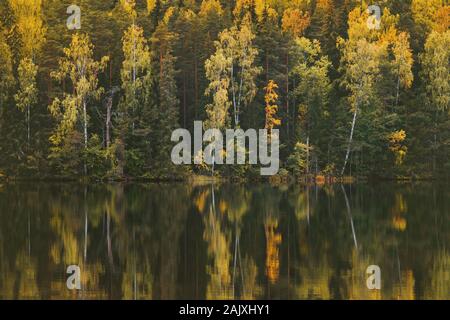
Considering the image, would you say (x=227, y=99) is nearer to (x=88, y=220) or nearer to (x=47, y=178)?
(x=47, y=178)

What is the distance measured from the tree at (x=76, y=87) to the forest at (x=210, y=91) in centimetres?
11

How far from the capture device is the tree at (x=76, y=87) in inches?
2333

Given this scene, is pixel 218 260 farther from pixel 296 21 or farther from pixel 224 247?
pixel 296 21

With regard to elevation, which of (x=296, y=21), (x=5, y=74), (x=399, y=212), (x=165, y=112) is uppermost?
(x=296, y=21)

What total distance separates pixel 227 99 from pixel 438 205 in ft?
88.5

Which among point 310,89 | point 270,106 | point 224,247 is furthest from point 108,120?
point 224,247

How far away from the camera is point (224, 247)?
23422 millimetres

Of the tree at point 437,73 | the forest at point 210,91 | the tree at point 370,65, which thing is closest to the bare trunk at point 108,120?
the forest at point 210,91

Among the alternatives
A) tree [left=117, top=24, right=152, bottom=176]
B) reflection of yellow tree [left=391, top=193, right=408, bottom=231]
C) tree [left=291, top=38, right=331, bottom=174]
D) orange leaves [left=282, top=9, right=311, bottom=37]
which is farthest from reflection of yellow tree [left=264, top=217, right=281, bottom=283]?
orange leaves [left=282, top=9, right=311, bottom=37]

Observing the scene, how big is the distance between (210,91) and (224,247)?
42210 mm

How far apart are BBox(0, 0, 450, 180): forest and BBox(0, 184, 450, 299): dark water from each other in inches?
725

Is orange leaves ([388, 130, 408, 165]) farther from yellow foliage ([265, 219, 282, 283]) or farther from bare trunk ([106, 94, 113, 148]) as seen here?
yellow foliage ([265, 219, 282, 283])

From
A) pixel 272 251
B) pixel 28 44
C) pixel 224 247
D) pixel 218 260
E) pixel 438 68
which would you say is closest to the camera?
pixel 218 260

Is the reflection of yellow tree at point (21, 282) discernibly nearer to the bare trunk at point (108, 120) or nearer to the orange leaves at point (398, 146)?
the bare trunk at point (108, 120)
